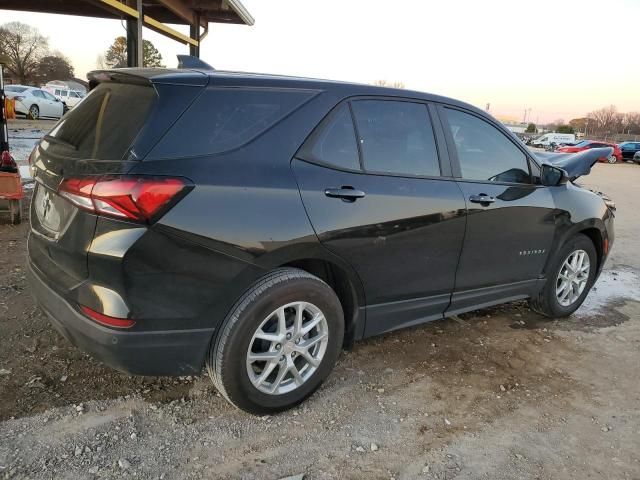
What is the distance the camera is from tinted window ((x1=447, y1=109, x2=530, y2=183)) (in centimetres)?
359

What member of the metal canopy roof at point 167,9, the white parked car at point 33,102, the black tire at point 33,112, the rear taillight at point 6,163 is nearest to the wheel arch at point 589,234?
the rear taillight at point 6,163

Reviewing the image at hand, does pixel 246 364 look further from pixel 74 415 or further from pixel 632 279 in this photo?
pixel 632 279

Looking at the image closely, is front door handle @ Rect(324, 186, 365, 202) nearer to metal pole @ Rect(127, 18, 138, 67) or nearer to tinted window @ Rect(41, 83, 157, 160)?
tinted window @ Rect(41, 83, 157, 160)

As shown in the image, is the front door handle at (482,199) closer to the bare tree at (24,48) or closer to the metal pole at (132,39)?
the metal pole at (132,39)

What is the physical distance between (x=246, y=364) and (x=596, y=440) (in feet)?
6.32

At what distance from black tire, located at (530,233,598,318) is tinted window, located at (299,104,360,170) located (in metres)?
2.24

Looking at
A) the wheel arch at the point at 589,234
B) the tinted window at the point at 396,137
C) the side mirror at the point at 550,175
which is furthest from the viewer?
the wheel arch at the point at 589,234

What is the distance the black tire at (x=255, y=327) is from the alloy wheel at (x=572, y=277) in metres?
2.47

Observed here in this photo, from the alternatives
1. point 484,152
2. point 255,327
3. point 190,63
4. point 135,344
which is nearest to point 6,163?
point 190,63

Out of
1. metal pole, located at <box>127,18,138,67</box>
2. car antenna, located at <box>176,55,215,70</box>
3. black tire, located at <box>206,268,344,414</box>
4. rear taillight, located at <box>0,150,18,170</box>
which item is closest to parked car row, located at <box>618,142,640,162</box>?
metal pole, located at <box>127,18,138,67</box>

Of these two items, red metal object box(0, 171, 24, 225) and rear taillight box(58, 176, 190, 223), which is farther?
red metal object box(0, 171, 24, 225)

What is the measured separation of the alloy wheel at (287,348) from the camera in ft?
9.02

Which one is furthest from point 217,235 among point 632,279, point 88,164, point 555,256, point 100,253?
point 632,279

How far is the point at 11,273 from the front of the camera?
15.3 ft
